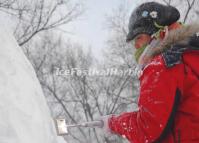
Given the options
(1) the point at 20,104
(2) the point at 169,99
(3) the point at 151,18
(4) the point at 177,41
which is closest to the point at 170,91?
(2) the point at 169,99

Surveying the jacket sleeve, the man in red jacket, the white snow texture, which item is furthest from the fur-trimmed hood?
the white snow texture

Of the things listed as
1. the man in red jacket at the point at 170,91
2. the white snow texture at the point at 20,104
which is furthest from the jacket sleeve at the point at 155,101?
the white snow texture at the point at 20,104

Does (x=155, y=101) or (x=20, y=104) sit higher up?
(x=155, y=101)

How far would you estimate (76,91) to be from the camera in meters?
25.1

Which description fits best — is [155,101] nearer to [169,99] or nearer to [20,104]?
[169,99]

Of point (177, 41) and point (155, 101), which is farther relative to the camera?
point (177, 41)

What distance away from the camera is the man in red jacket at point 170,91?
A: 1.78 m

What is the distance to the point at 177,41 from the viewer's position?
6.32ft

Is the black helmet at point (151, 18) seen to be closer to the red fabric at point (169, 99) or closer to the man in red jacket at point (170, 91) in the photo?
the man in red jacket at point (170, 91)

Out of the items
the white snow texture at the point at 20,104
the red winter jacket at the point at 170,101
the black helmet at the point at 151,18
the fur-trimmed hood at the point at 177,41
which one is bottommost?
the white snow texture at the point at 20,104

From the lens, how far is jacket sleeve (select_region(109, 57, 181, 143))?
177 centimetres

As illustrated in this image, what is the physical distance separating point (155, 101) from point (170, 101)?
0.06 m

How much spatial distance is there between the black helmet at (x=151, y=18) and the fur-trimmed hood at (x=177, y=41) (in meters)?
0.09

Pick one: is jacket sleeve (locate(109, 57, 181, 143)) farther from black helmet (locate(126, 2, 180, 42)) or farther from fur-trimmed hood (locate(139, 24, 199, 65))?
black helmet (locate(126, 2, 180, 42))
